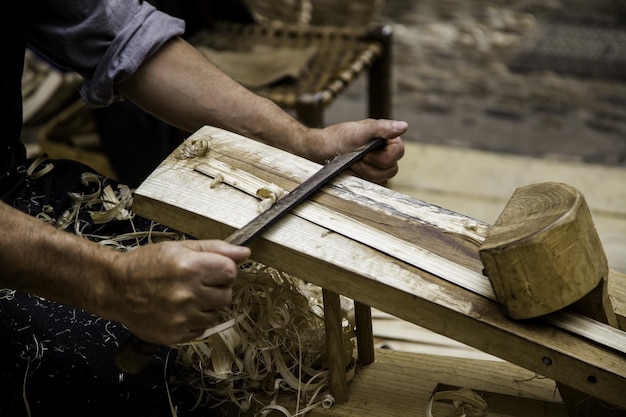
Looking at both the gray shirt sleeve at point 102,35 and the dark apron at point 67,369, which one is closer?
the dark apron at point 67,369

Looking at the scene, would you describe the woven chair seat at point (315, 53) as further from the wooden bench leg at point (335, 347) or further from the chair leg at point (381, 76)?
the wooden bench leg at point (335, 347)

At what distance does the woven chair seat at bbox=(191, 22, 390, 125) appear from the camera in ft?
7.63

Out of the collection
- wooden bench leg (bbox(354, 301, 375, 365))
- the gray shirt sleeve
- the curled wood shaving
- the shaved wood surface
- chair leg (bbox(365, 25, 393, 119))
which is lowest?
chair leg (bbox(365, 25, 393, 119))

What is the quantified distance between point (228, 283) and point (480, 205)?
1948 millimetres

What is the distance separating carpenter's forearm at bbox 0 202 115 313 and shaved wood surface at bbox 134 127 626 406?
5.1 inches

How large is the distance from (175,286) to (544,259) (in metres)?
0.43

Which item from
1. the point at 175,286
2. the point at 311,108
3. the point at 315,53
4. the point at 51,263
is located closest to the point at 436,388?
the point at 175,286

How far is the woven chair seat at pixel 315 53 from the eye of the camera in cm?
233

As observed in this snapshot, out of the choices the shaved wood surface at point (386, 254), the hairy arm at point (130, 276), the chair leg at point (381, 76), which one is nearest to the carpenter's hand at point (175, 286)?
the hairy arm at point (130, 276)

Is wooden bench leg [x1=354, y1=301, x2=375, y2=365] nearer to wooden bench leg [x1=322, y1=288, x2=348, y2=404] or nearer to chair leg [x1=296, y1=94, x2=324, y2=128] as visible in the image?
wooden bench leg [x1=322, y1=288, x2=348, y2=404]

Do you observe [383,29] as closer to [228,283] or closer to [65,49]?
[65,49]

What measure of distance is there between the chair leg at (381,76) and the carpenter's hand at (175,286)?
6.03 feet

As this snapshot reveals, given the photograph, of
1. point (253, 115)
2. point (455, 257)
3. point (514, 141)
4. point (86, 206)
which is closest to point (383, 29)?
point (514, 141)

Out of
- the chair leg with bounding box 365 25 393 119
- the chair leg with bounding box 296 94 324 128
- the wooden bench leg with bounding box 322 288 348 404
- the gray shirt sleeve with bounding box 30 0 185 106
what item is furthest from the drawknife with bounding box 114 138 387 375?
the chair leg with bounding box 365 25 393 119
